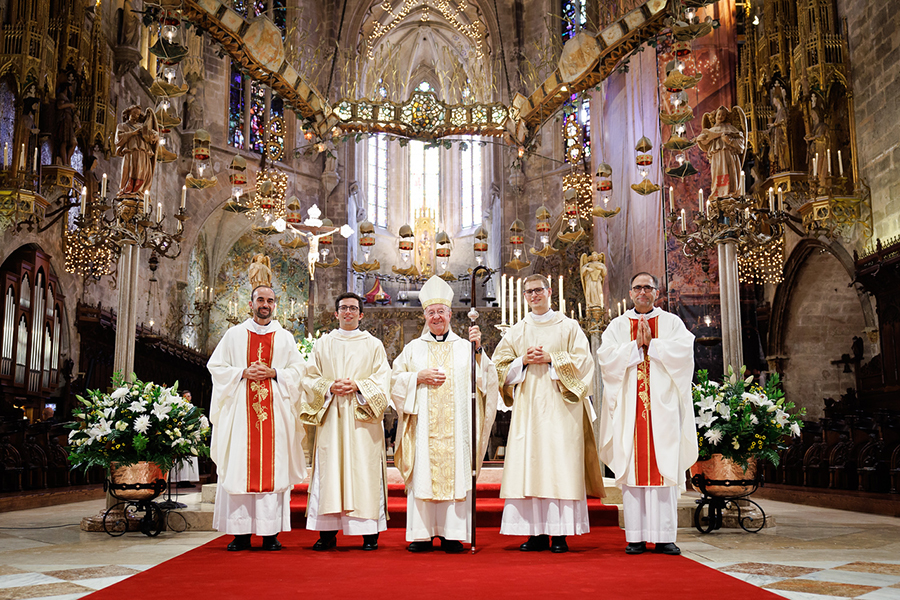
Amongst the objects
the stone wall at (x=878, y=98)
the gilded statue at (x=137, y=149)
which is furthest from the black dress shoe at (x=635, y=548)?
the stone wall at (x=878, y=98)

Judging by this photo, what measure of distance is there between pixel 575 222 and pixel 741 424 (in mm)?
8166

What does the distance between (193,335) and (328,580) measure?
16581 mm

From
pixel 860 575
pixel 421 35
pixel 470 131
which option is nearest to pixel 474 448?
pixel 860 575

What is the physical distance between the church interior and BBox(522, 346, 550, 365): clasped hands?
1.70 ft

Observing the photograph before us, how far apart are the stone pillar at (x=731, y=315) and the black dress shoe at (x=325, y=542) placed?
145 inches

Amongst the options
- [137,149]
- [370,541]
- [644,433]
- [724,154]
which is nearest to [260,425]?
[370,541]

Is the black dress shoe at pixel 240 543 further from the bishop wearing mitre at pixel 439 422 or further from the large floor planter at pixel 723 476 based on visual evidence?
the large floor planter at pixel 723 476

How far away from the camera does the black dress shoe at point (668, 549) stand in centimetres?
511

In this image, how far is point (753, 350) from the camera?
1394cm

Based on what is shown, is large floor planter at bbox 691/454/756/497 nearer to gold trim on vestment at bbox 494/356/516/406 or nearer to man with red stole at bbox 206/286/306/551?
gold trim on vestment at bbox 494/356/516/406

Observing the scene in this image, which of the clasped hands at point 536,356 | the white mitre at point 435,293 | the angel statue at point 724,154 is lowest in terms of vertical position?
the clasped hands at point 536,356

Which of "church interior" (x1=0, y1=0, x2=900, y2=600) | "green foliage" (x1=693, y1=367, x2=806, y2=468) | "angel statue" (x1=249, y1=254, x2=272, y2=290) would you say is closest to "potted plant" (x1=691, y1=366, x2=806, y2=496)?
"green foliage" (x1=693, y1=367, x2=806, y2=468)

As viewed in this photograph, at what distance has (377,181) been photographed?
26.8 metres

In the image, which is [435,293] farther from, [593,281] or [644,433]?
[593,281]
